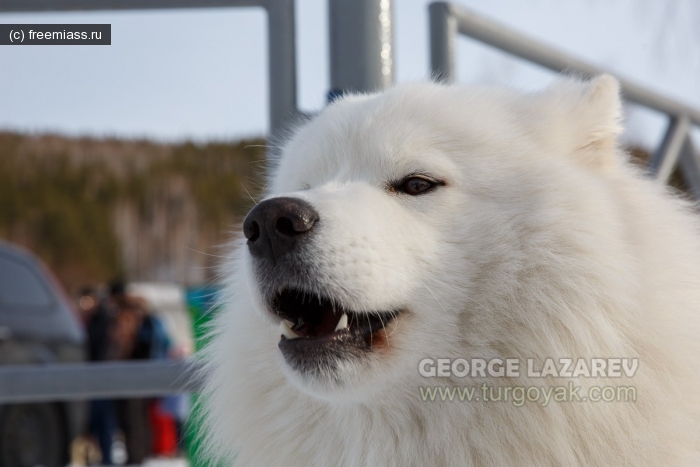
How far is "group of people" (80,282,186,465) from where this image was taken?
33.4ft

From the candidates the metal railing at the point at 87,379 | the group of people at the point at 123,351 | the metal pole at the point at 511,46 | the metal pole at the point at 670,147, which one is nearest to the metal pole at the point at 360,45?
the metal pole at the point at 511,46

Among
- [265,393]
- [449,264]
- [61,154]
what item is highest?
[449,264]

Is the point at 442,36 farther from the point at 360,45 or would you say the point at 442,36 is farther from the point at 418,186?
the point at 418,186

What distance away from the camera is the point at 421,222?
222 cm

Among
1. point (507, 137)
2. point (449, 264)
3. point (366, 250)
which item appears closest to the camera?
point (366, 250)

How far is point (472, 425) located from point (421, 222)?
589 mm

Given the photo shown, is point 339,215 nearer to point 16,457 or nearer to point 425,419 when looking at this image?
point 425,419

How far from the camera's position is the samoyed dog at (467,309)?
2.04 m

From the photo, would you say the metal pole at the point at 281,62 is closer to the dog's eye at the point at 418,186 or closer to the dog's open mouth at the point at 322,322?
the dog's eye at the point at 418,186

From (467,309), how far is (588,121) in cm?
79

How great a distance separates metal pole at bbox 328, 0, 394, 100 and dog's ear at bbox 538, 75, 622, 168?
2.36ft

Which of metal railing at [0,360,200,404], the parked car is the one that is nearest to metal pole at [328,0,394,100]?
metal railing at [0,360,200,404]

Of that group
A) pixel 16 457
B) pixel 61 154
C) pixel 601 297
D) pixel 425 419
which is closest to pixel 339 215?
pixel 425 419

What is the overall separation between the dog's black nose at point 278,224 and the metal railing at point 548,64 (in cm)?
120
